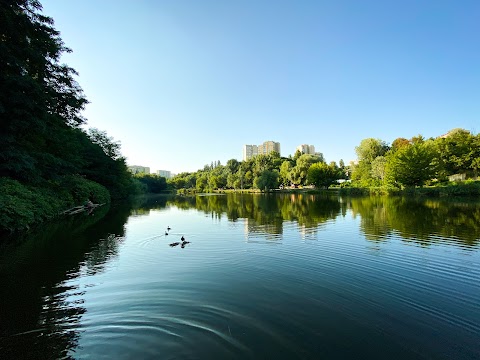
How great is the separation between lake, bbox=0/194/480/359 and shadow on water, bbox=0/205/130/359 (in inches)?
1.4

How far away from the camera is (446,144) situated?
60.2 meters

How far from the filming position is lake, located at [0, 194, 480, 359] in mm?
5121

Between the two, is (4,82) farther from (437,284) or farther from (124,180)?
(124,180)

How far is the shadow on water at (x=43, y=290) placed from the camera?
206 inches

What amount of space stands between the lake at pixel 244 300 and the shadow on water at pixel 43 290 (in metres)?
0.03

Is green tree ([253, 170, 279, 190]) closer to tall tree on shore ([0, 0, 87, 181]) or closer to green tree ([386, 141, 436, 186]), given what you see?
green tree ([386, 141, 436, 186])

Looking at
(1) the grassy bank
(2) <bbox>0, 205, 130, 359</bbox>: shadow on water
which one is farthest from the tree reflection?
(1) the grassy bank

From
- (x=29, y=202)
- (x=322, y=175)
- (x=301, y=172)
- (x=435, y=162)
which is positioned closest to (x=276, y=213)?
(x=29, y=202)

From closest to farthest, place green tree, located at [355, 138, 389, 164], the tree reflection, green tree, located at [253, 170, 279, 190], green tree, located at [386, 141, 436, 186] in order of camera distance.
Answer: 1. the tree reflection
2. green tree, located at [386, 141, 436, 186]
3. green tree, located at [355, 138, 389, 164]
4. green tree, located at [253, 170, 279, 190]

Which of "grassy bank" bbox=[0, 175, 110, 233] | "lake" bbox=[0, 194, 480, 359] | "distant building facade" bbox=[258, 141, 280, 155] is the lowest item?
"lake" bbox=[0, 194, 480, 359]

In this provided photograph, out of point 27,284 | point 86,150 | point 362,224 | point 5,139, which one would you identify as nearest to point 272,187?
point 86,150

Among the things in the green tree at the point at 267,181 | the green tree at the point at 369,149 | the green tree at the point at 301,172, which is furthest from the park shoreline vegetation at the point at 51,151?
the green tree at the point at 267,181

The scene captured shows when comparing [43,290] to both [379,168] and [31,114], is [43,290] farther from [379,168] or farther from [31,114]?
[379,168]

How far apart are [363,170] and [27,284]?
84.8 meters
